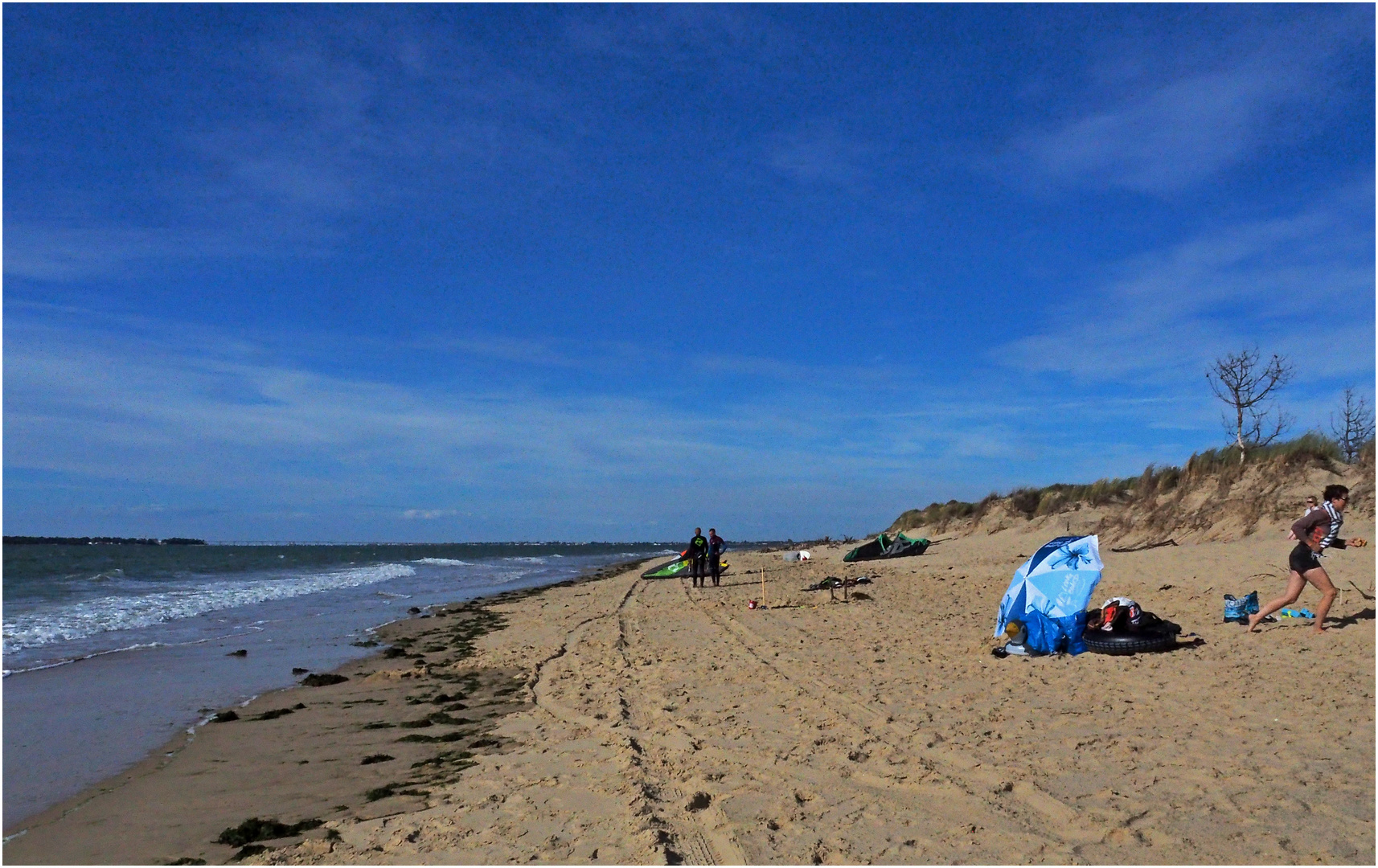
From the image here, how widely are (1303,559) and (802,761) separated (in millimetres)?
6741

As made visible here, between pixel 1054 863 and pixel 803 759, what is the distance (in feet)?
6.49

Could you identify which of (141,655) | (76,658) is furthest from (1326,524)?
(76,658)

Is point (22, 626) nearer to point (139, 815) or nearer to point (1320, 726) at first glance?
point (139, 815)

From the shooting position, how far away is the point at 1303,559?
8.79 m

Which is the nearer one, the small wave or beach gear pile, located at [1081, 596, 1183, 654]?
beach gear pile, located at [1081, 596, 1183, 654]

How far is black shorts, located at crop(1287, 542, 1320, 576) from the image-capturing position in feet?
28.7

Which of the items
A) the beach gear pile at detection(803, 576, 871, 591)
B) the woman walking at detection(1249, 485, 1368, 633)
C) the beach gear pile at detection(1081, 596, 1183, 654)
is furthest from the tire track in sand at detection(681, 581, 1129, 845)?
the beach gear pile at detection(803, 576, 871, 591)

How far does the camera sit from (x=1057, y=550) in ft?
30.7

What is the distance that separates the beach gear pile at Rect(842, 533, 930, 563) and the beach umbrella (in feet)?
66.2

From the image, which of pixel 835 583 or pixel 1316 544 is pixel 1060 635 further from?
pixel 835 583

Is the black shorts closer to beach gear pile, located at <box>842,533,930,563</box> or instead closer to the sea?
the sea

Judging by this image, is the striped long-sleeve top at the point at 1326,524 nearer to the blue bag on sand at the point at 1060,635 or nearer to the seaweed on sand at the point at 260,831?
the blue bag on sand at the point at 1060,635

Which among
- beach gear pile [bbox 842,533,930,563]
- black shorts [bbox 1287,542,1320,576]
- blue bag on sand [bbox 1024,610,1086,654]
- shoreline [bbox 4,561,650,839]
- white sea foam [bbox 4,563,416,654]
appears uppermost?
black shorts [bbox 1287,542,1320,576]

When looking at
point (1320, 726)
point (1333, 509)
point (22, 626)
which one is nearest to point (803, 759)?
point (1320, 726)
